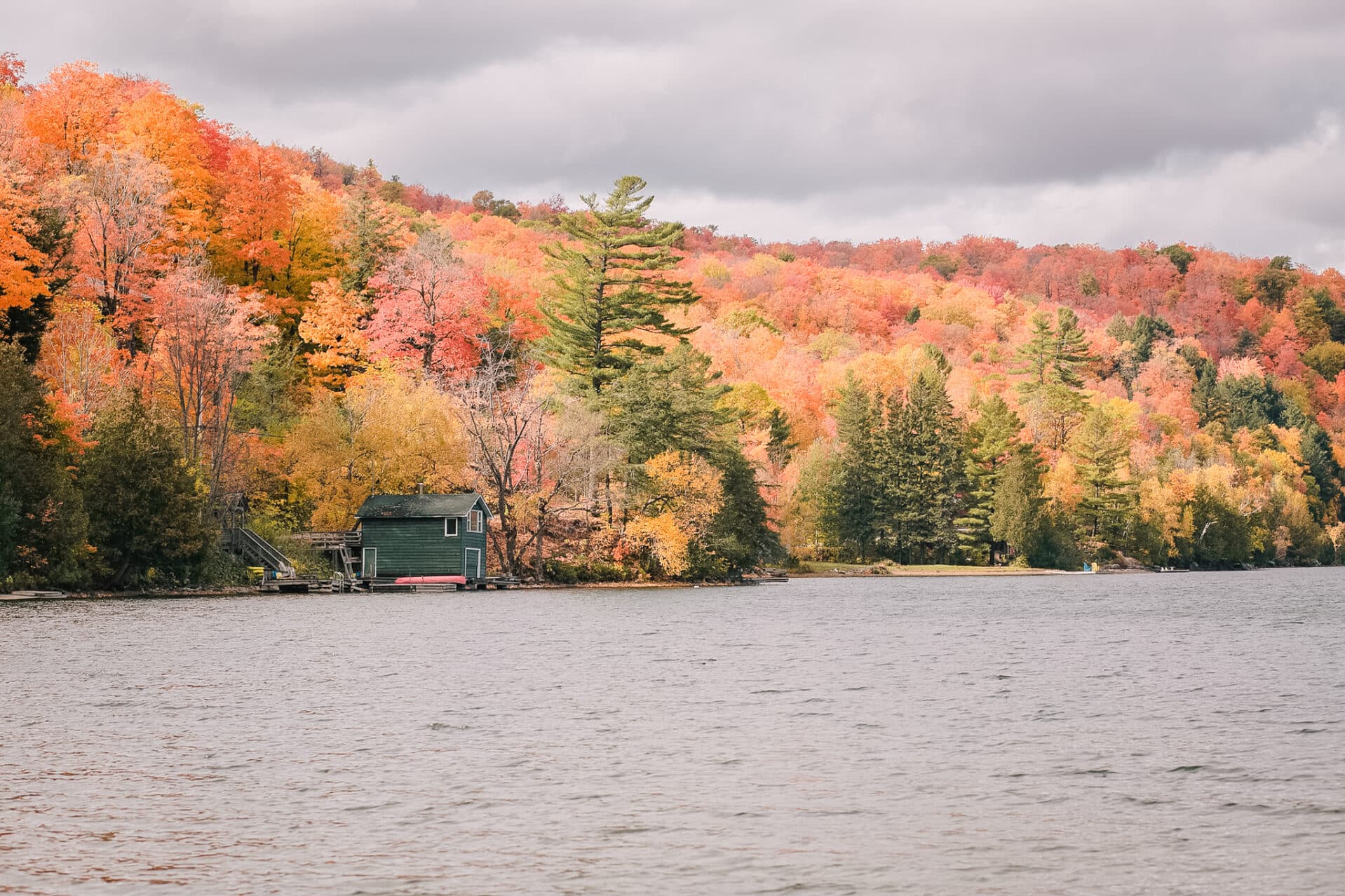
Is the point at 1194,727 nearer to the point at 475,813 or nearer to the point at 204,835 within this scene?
the point at 475,813

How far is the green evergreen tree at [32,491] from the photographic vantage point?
156 ft

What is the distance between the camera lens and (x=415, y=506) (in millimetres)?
69812

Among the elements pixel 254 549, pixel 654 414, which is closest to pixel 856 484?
pixel 654 414

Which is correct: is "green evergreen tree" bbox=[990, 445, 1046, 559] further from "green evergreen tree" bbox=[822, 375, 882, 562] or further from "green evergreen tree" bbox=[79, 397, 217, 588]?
"green evergreen tree" bbox=[79, 397, 217, 588]

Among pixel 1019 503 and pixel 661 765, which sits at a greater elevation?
pixel 1019 503

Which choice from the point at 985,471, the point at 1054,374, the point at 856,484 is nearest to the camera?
the point at 856,484

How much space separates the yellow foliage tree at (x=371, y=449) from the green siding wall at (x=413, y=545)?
118 inches

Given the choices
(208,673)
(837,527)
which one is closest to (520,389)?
(837,527)

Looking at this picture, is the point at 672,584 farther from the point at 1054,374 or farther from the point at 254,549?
the point at 1054,374

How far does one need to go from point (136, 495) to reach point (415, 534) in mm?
18520

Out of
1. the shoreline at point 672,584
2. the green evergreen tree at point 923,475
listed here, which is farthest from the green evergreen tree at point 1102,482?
the green evergreen tree at point 923,475

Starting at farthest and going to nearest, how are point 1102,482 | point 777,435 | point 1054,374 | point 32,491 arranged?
1. point 1054,374
2. point 1102,482
3. point 777,435
4. point 32,491

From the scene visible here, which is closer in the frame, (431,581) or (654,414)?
(431,581)

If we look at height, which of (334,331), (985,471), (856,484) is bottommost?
(856,484)
